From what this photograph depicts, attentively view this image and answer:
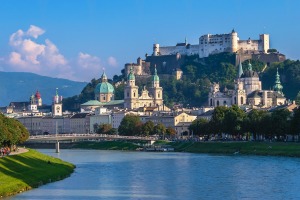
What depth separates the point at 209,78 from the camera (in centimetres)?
15162

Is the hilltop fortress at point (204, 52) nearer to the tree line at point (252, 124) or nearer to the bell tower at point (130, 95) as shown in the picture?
the bell tower at point (130, 95)

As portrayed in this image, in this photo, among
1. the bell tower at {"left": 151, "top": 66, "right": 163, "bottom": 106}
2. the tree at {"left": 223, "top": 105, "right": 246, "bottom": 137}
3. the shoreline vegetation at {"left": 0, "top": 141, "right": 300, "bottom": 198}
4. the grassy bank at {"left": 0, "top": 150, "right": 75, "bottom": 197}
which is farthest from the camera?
the bell tower at {"left": 151, "top": 66, "right": 163, "bottom": 106}

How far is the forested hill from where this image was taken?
141m

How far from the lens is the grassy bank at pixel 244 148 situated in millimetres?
67312

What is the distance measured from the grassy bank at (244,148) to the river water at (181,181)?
626cm

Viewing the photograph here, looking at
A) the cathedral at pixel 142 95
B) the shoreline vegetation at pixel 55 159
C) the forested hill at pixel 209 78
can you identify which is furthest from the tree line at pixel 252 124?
the cathedral at pixel 142 95

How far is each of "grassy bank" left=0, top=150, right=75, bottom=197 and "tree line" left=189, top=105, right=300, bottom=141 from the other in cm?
2431

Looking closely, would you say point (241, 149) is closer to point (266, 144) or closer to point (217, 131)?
point (266, 144)

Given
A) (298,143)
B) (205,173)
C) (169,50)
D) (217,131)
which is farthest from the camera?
(169,50)

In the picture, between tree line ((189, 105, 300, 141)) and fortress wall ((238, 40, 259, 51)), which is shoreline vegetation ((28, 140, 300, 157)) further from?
fortress wall ((238, 40, 259, 51))

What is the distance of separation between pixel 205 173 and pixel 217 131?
122 feet

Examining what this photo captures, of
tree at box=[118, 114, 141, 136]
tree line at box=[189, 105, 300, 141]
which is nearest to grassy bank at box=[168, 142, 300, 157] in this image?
tree line at box=[189, 105, 300, 141]

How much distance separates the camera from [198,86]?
148m

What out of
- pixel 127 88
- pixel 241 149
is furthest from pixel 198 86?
pixel 241 149
